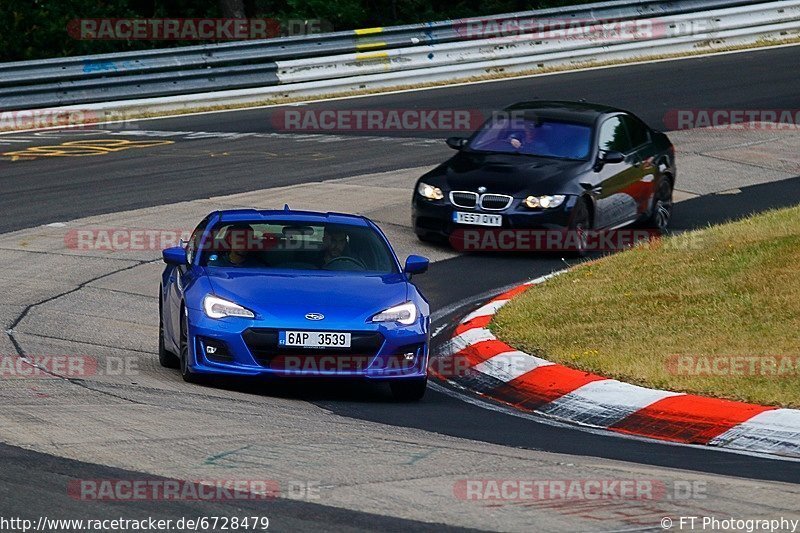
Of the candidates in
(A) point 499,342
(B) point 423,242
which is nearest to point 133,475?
(A) point 499,342

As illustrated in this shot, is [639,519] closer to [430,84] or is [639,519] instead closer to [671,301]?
[671,301]

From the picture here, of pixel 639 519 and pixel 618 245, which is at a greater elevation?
pixel 639 519

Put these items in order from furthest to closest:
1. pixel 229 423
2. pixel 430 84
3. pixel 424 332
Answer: pixel 430 84
pixel 424 332
pixel 229 423

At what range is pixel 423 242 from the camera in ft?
54.8

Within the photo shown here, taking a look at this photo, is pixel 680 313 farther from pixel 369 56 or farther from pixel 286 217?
pixel 369 56

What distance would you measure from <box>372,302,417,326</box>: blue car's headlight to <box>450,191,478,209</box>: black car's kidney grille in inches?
221

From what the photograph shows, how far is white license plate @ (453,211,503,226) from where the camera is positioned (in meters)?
15.8

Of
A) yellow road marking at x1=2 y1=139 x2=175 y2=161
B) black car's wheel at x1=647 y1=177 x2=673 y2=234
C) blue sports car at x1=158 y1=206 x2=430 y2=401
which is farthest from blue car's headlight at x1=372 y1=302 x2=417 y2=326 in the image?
yellow road marking at x1=2 y1=139 x2=175 y2=161

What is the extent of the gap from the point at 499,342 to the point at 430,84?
16.2m

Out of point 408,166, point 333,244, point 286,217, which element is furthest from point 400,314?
point 408,166

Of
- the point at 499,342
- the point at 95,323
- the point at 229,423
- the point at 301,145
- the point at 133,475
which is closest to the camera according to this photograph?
the point at 133,475

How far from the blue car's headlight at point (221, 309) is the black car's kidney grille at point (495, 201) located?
6.22m

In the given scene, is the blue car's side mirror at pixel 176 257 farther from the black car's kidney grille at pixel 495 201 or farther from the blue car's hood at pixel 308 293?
the black car's kidney grille at pixel 495 201

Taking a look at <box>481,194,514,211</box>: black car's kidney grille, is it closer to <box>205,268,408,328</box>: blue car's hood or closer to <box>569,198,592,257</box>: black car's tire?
<box>569,198,592,257</box>: black car's tire
